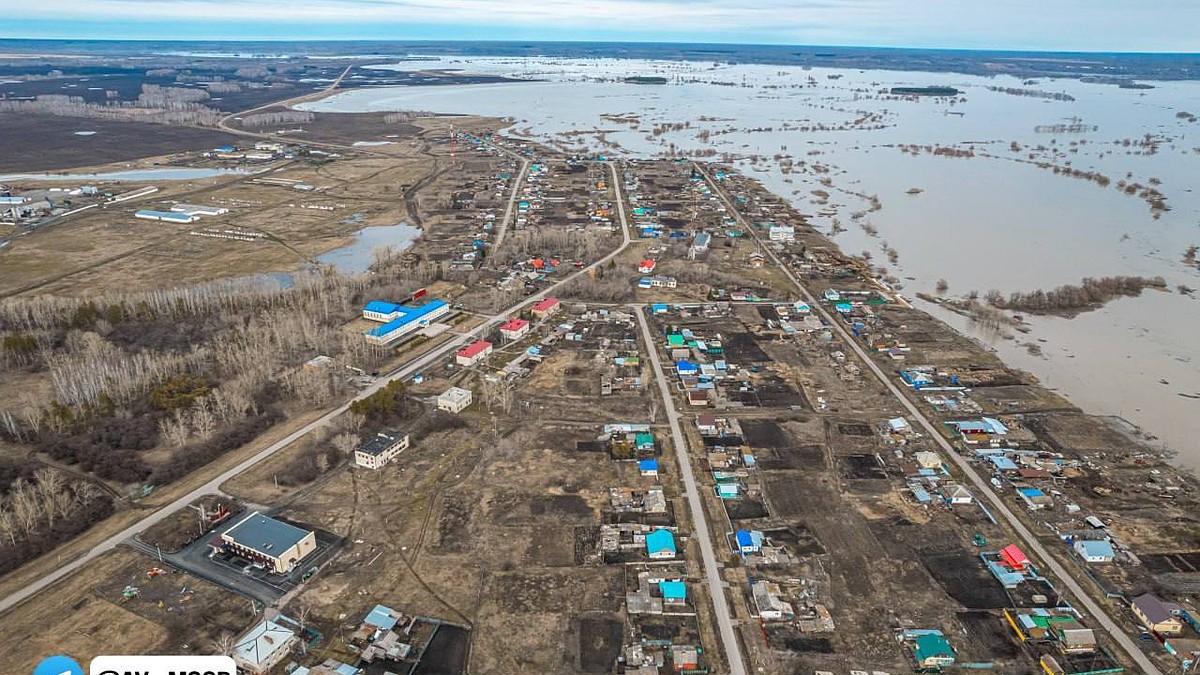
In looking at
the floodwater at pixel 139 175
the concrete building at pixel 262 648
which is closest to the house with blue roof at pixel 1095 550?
the concrete building at pixel 262 648

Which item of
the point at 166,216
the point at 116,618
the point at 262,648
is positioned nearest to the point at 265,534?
the point at 116,618

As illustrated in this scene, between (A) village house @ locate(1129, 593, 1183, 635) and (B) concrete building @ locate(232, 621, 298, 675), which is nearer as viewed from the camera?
(B) concrete building @ locate(232, 621, 298, 675)

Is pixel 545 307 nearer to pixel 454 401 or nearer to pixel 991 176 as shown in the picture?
pixel 454 401

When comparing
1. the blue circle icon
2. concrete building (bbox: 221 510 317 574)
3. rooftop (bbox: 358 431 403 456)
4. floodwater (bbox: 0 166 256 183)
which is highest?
the blue circle icon

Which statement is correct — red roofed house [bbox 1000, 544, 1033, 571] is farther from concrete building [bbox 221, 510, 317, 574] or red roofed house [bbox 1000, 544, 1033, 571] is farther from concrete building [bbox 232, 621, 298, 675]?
concrete building [bbox 221, 510, 317, 574]

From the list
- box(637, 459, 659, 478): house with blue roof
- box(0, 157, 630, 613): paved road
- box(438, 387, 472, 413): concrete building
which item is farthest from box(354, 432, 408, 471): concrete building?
box(637, 459, 659, 478): house with blue roof

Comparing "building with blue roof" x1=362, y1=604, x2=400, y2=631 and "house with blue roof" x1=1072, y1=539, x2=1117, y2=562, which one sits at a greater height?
"house with blue roof" x1=1072, y1=539, x2=1117, y2=562

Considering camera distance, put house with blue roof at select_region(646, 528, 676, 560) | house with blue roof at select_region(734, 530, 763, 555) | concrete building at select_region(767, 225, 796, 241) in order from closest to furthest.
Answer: house with blue roof at select_region(646, 528, 676, 560) → house with blue roof at select_region(734, 530, 763, 555) → concrete building at select_region(767, 225, 796, 241)

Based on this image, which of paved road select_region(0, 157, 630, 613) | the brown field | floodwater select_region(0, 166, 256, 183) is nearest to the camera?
the brown field
